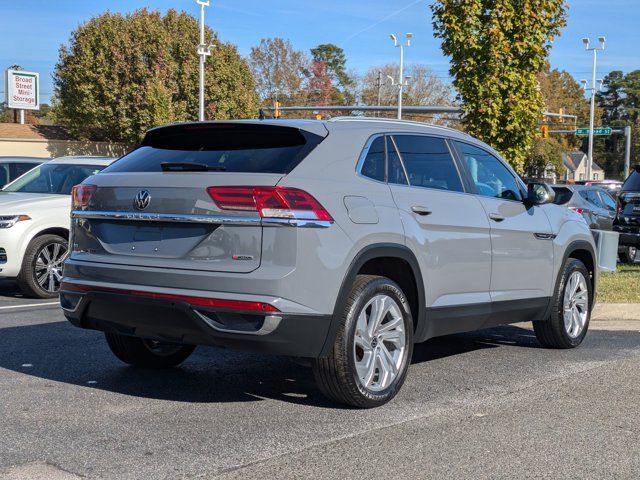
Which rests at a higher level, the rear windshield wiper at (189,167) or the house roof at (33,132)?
the house roof at (33,132)

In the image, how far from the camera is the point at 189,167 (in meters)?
5.19

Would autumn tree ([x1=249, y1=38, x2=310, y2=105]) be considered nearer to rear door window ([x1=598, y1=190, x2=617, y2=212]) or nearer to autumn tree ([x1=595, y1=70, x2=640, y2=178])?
rear door window ([x1=598, y1=190, x2=617, y2=212])

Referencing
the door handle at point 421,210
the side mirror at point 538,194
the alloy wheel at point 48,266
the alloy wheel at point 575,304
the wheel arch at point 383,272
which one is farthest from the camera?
the alloy wheel at point 48,266

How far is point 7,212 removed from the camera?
10.4m

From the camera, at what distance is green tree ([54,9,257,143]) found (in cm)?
4922

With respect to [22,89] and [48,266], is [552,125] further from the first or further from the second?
[48,266]

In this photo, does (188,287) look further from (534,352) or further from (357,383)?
(534,352)

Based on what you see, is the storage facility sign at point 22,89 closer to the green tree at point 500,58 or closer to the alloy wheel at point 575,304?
the green tree at point 500,58

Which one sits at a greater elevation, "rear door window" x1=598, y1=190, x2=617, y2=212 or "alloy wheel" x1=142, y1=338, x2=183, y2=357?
"rear door window" x1=598, y1=190, x2=617, y2=212

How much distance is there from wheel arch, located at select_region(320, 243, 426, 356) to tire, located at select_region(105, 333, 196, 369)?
5.48ft

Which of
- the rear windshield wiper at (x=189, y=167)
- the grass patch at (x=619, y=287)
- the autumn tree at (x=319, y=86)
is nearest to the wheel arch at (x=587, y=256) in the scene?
the grass patch at (x=619, y=287)

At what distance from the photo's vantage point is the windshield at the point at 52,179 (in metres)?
11.6

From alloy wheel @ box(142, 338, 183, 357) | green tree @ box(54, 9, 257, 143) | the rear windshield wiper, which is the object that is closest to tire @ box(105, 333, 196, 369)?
alloy wheel @ box(142, 338, 183, 357)

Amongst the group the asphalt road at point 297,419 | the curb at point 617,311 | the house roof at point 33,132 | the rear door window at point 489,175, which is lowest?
the curb at point 617,311
